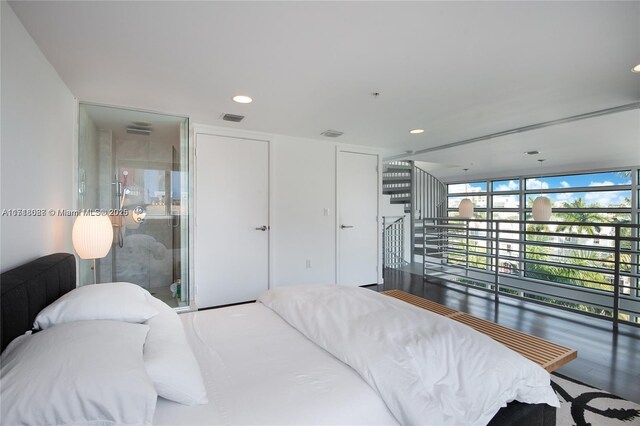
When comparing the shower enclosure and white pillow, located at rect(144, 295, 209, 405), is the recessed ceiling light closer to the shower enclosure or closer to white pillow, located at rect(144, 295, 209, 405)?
the shower enclosure

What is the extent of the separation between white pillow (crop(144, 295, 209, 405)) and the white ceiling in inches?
64.5

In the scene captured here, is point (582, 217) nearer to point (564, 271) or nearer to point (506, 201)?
point (564, 271)

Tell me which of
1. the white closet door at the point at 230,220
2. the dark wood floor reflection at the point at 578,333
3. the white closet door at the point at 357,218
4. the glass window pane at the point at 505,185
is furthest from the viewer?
the glass window pane at the point at 505,185

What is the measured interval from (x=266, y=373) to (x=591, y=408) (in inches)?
82.7

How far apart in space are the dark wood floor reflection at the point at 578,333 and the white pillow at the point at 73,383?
2.89 meters

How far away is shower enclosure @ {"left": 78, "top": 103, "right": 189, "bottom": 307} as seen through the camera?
3.14 meters

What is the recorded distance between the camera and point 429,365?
1286 millimetres

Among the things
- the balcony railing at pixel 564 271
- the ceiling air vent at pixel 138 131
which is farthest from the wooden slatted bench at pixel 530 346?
the ceiling air vent at pixel 138 131

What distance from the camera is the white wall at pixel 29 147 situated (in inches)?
60.3

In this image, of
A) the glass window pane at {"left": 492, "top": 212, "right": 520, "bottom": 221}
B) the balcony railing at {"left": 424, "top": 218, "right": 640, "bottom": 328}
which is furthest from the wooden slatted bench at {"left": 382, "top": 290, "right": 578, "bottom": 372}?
the glass window pane at {"left": 492, "top": 212, "right": 520, "bottom": 221}

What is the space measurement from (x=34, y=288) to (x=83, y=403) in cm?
84

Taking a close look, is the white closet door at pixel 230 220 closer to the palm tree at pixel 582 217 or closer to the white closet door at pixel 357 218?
the white closet door at pixel 357 218

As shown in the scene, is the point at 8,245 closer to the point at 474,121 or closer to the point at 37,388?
the point at 37,388

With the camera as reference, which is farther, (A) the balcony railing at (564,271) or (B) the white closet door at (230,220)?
(B) the white closet door at (230,220)
